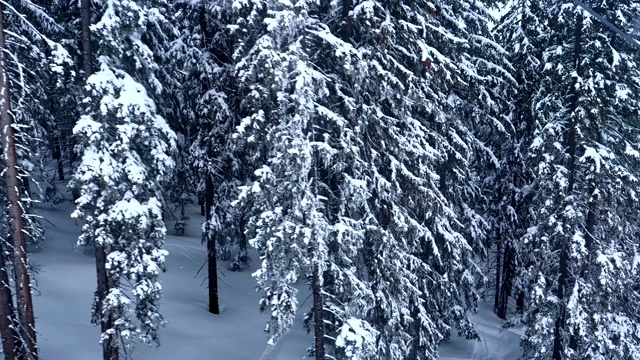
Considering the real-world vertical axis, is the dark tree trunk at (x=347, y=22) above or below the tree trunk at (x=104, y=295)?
above

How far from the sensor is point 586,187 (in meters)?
14.8

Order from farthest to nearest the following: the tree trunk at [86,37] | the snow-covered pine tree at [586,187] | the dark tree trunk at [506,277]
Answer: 1. the dark tree trunk at [506,277]
2. the snow-covered pine tree at [586,187]
3. the tree trunk at [86,37]

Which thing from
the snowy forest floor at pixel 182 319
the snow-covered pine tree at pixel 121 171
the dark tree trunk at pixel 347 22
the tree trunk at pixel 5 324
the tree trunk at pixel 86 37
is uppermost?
the dark tree trunk at pixel 347 22

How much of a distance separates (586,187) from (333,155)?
8.24 m

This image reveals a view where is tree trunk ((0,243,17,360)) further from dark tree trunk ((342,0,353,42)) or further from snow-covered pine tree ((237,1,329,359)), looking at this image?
dark tree trunk ((342,0,353,42))

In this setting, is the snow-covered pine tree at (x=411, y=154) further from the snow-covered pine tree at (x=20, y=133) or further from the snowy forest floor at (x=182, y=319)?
the snow-covered pine tree at (x=20, y=133)

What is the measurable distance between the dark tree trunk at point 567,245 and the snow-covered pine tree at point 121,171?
11.0 meters

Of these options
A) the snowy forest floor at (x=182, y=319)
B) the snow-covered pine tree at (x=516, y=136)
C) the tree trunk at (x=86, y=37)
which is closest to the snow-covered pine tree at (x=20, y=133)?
the tree trunk at (x=86, y=37)

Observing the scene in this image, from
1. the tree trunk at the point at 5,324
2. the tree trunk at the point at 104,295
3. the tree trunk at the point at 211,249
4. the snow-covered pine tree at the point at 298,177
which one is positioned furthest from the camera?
the tree trunk at the point at 211,249

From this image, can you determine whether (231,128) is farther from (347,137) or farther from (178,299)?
(178,299)

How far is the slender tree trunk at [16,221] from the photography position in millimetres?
10195

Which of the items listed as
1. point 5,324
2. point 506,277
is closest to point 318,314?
point 5,324

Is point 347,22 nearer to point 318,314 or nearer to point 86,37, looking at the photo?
point 86,37

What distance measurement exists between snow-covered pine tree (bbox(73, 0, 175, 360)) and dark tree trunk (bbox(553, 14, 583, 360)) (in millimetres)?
11044
